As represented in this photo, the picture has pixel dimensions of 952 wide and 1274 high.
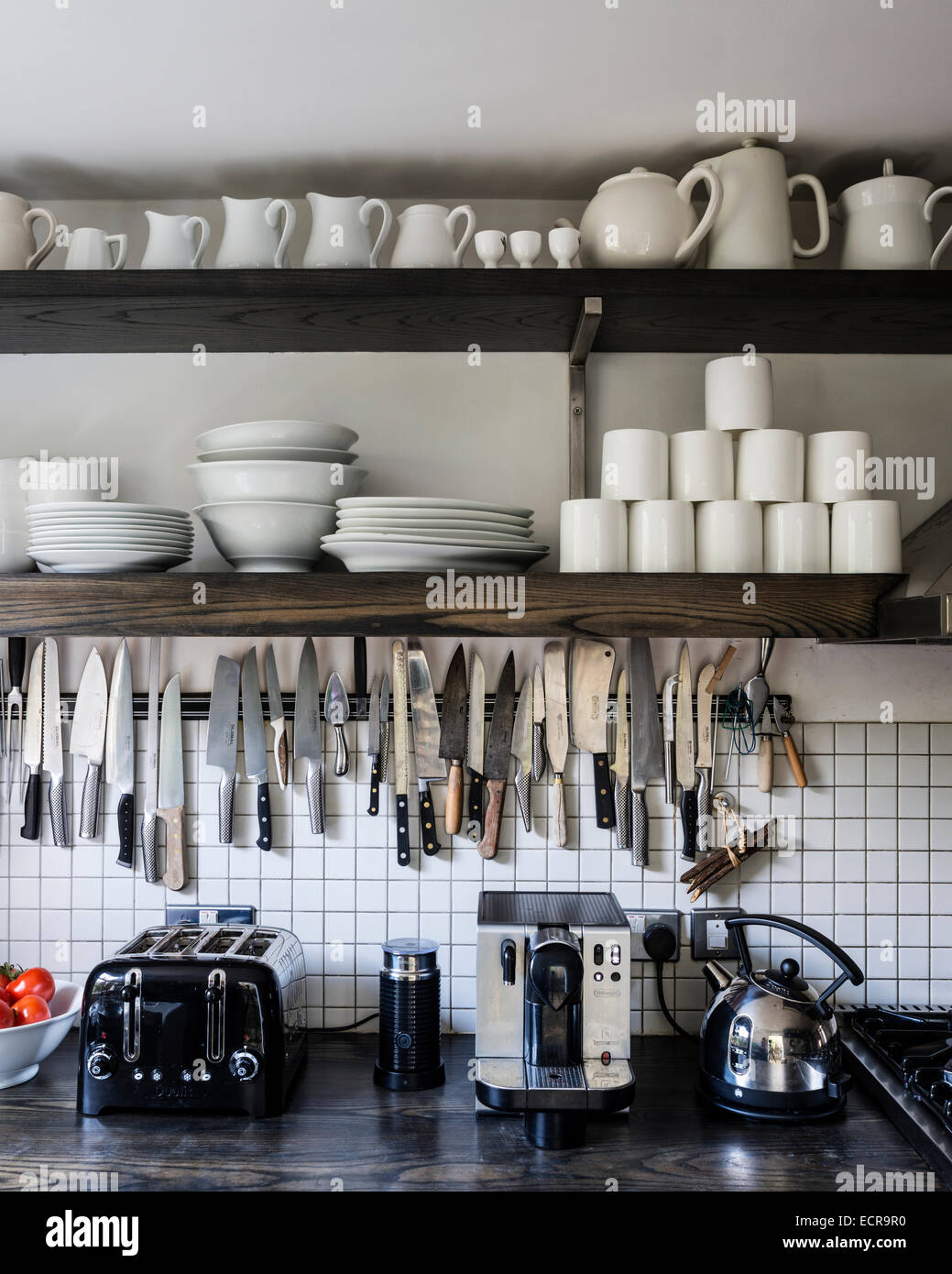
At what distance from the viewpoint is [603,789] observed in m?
1.74

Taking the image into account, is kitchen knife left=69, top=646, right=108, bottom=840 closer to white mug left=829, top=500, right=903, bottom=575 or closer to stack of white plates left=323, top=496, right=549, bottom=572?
stack of white plates left=323, top=496, right=549, bottom=572

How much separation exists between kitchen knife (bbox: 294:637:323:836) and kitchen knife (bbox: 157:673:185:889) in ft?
0.70

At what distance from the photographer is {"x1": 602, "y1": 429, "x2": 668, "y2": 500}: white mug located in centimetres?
146

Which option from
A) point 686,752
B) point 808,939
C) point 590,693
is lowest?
point 808,939

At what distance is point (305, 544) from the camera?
1494 millimetres

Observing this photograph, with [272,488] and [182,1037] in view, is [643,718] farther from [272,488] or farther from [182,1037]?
[182,1037]

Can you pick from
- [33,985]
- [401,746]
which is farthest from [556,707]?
[33,985]

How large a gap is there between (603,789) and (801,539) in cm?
58

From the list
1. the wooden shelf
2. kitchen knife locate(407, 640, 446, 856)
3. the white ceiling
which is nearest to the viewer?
the white ceiling

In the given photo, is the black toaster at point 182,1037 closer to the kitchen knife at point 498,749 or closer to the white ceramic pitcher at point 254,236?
the kitchen knife at point 498,749

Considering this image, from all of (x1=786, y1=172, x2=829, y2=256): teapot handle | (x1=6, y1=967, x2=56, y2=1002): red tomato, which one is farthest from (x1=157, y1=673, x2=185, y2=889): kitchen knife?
(x1=786, y1=172, x2=829, y2=256): teapot handle

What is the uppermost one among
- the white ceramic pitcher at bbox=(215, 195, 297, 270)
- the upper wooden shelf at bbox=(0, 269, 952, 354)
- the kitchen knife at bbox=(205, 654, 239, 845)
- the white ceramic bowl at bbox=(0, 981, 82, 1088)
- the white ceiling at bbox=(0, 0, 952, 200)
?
the white ceiling at bbox=(0, 0, 952, 200)

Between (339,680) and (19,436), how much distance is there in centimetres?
74

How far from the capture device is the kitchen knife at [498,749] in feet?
5.66
